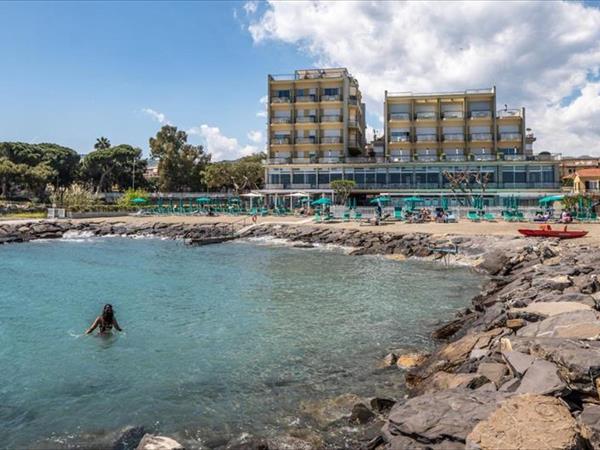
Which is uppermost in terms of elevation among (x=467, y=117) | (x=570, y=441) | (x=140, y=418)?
(x=467, y=117)

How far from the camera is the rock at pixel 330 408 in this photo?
30.3 feet

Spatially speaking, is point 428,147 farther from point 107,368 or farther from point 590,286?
point 107,368

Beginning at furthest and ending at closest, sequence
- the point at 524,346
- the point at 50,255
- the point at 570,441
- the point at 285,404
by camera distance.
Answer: the point at 50,255
the point at 285,404
the point at 524,346
the point at 570,441

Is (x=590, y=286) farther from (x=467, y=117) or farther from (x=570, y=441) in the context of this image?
(x=467, y=117)

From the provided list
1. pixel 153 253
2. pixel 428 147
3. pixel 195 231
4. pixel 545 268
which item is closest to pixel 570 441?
pixel 545 268

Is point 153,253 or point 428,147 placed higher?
point 428,147

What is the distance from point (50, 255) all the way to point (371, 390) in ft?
104

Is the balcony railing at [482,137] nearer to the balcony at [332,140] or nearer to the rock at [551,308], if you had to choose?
the balcony at [332,140]

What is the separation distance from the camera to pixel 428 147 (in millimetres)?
67312

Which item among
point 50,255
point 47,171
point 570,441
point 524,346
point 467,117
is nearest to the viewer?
point 570,441

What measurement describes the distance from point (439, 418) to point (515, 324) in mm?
5502

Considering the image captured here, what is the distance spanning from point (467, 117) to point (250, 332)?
194 feet

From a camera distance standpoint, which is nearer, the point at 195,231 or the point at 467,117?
the point at 195,231

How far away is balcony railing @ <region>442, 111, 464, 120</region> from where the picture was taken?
6662 cm
